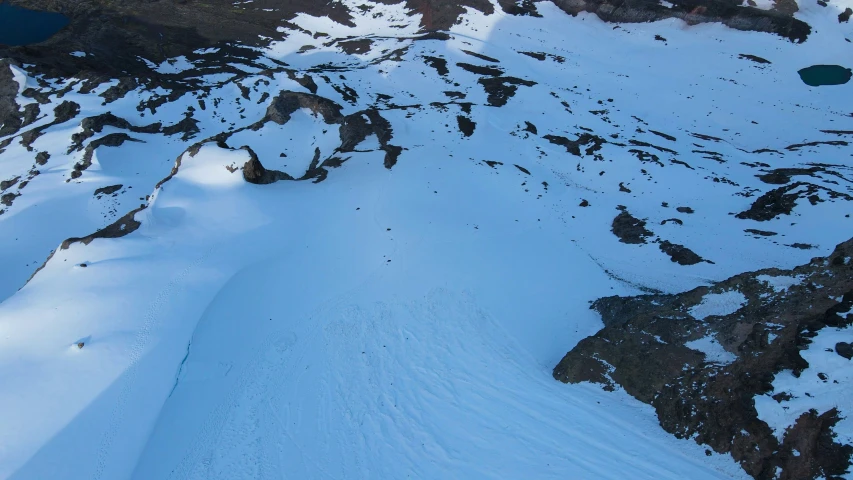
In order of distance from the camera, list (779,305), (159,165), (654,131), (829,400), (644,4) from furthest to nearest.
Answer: (644,4), (654,131), (159,165), (779,305), (829,400)

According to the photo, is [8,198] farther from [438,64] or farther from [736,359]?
[736,359]

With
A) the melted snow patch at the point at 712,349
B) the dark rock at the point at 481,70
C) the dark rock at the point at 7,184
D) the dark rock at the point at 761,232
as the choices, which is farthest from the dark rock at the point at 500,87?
the dark rock at the point at 7,184

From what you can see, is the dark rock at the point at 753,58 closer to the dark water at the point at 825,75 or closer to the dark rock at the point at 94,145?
the dark water at the point at 825,75

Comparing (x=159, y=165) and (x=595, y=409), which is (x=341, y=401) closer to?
(x=595, y=409)

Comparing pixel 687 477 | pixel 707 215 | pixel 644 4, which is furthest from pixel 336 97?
pixel 644 4

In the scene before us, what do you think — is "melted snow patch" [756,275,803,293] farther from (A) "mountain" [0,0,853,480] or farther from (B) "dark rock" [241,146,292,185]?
(B) "dark rock" [241,146,292,185]

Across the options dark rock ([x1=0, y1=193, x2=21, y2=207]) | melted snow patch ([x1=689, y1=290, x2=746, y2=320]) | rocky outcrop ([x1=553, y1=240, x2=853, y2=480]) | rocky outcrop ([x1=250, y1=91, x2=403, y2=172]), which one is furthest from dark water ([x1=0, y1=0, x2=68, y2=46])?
melted snow patch ([x1=689, y1=290, x2=746, y2=320])
